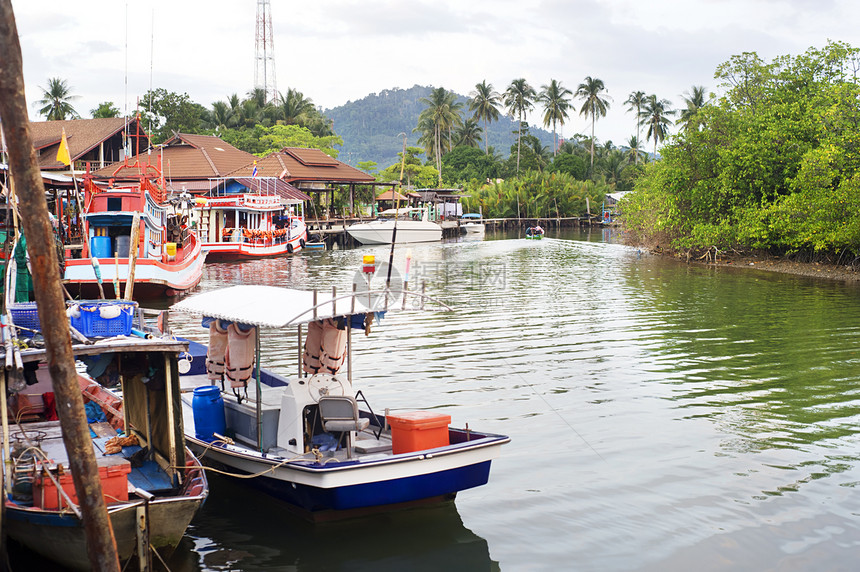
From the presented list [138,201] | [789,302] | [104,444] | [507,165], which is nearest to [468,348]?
[104,444]

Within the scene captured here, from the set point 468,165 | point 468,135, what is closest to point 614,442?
point 468,165

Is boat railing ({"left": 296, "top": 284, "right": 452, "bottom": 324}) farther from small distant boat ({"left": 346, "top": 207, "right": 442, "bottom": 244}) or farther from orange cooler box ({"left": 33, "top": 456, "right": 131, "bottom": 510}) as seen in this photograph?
small distant boat ({"left": 346, "top": 207, "right": 442, "bottom": 244})

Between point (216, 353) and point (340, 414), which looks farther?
point (216, 353)

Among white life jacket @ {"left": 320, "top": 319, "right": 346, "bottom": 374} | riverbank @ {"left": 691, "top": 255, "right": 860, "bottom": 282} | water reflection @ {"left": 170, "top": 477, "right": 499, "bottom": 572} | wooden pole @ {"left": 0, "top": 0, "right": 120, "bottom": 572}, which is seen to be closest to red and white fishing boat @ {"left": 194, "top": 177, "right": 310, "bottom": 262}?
riverbank @ {"left": 691, "top": 255, "right": 860, "bottom": 282}

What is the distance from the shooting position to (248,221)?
1753 inches

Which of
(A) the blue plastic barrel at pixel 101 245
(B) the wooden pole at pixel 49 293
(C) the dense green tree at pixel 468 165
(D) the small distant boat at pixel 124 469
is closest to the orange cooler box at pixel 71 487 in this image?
(D) the small distant boat at pixel 124 469

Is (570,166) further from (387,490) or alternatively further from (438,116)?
(387,490)

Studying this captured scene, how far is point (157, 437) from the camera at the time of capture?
29.3 ft

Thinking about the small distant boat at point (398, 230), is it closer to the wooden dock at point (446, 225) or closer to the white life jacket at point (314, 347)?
the wooden dock at point (446, 225)

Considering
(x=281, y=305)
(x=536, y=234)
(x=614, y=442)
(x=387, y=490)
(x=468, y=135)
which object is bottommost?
(x=614, y=442)

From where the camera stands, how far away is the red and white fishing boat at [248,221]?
41719 mm

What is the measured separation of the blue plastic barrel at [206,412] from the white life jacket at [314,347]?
124 cm

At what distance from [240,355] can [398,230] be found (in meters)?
47.3

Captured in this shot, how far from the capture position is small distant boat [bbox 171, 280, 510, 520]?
831 centimetres
